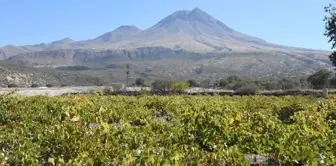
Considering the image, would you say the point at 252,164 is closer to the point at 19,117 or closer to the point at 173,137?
the point at 173,137

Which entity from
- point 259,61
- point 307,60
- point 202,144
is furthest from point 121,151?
point 307,60

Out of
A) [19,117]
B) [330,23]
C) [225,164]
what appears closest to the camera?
[225,164]

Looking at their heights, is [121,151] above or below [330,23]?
below

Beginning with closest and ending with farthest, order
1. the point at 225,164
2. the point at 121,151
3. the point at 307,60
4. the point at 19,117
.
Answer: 1. the point at 225,164
2. the point at 121,151
3. the point at 19,117
4. the point at 307,60

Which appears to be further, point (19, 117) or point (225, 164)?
point (19, 117)

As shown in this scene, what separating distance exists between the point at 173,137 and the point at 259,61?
165639 mm

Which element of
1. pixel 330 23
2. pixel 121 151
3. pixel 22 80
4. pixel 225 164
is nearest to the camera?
pixel 225 164

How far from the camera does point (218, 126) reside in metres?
7.66

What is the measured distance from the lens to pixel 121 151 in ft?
→ 18.0

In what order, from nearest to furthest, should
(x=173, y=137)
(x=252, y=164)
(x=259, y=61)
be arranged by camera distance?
(x=252, y=164) → (x=173, y=137) → (x=259, y=61)

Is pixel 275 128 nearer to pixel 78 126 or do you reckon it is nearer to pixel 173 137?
pixel 173 137

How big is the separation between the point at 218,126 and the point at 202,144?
1.46 feet

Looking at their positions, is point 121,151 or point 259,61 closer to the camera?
point 121,151

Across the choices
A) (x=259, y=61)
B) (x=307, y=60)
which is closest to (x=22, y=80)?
(x=259, y=61)
